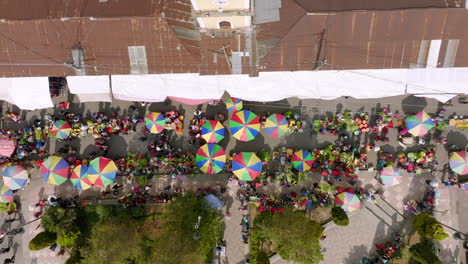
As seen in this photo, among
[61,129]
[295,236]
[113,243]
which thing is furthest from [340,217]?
[61,129]

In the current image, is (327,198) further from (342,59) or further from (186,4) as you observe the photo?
(186,4)

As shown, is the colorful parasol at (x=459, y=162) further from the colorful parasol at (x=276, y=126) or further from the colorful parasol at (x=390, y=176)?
the colorful parasol at (x=276, y=126)

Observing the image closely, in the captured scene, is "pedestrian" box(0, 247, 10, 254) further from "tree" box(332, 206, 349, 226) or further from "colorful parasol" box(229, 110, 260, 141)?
"tree" box(332, 206, 349, 226)

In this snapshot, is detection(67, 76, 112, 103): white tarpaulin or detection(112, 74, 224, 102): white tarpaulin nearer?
detection(112, 74, 224, 102): white tarpaulin

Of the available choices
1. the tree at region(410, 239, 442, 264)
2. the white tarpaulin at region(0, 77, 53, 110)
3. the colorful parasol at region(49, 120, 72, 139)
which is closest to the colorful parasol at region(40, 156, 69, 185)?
the colorful parasol at region(49, 120, 72, 139)

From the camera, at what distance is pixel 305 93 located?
20.8 meters

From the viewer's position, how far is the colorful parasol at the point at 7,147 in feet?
72.4

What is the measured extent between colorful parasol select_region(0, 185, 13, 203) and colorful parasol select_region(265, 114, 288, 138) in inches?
760

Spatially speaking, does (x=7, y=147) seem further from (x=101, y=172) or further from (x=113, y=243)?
(x=113, y=243)

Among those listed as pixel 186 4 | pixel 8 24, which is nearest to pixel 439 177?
pixel 186 4

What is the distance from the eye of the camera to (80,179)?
2159 cm

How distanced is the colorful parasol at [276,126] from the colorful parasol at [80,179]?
13.3 meters

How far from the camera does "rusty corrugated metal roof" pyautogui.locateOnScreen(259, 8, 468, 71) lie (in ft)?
58.3

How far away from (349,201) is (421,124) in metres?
7.28
